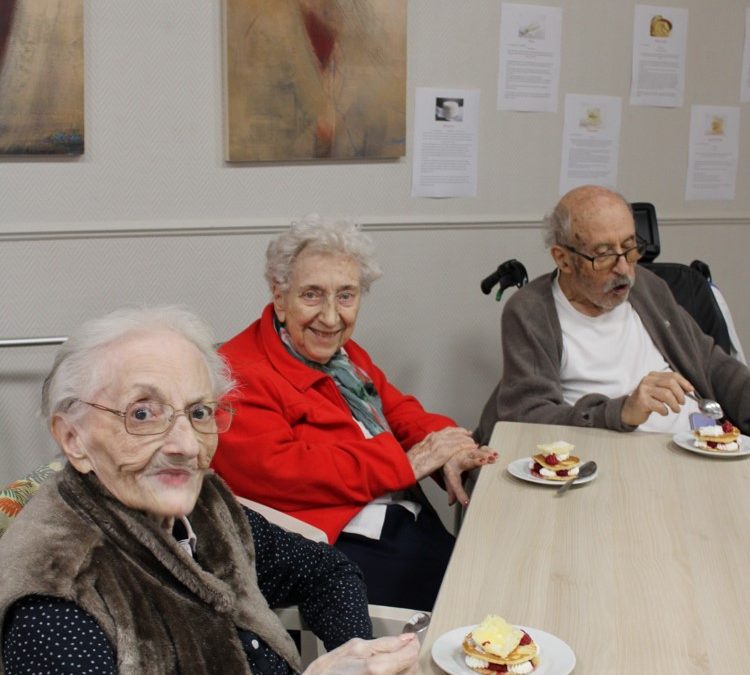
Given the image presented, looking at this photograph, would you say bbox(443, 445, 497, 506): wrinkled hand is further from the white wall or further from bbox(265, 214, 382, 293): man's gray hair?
the white wall

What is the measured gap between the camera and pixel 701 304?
3.28 m

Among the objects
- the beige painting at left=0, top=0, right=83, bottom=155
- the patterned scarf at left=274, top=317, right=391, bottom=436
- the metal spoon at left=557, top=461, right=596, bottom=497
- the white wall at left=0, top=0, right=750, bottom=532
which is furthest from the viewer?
the white wall at left=0, top=0, right=750, bottom=532

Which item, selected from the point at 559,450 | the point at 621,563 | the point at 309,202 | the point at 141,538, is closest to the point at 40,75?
the point at 309,202

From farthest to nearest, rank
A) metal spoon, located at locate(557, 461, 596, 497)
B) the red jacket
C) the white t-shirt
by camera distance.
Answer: the white t-shirt
the red jacket
metal spoon, located at locate(557, 461, 596, 497)

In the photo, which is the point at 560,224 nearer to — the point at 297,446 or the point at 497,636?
the point at 297,446

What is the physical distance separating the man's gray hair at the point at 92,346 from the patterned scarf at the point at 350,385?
39.7 inches

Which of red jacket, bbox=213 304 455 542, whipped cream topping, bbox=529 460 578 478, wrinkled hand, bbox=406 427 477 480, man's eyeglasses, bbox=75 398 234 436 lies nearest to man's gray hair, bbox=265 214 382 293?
red jacket, bbox=213 304 455 542

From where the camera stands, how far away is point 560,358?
113 inches

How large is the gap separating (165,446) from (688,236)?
10.1ft

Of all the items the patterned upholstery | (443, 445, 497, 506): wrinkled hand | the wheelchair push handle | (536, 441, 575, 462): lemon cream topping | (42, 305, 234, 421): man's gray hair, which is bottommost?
(443, 445, 497, 506): wrinkled hand

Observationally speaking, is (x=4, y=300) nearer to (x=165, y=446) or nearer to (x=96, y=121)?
(x=96, y=121)

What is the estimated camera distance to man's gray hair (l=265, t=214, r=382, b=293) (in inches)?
105

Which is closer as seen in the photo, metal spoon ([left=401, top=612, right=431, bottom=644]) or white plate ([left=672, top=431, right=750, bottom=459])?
metal spoon ([left=401, top=612, right=431, bottom=644])

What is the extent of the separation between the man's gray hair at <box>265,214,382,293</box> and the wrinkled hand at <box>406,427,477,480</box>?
1.59 feet
